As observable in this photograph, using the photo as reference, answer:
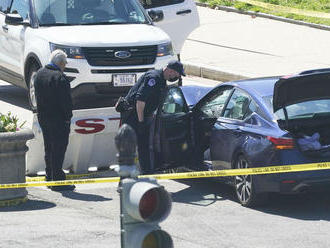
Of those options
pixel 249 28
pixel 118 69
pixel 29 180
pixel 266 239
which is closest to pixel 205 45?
pixel 249 28

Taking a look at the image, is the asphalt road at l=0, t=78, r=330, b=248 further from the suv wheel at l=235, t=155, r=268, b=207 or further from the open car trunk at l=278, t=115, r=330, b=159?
the open car trunk at l=278, t=115, r=330, b=159

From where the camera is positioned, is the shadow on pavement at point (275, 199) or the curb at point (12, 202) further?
the curb at point (12, 202)

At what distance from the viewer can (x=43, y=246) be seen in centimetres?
899

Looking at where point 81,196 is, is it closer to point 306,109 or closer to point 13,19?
point 306,109

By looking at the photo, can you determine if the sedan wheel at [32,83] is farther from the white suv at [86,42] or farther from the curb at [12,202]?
the curb at [12,202]

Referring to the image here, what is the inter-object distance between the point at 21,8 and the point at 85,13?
3.91 feet

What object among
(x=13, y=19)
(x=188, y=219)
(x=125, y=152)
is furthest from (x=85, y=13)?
(x=125, y=152)

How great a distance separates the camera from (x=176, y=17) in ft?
57.2

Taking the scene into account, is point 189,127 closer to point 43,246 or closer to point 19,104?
point 43,246

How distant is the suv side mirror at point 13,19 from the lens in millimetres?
14562

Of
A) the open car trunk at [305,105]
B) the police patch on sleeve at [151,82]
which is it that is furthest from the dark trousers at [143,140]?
the open car trunk at [305,105]

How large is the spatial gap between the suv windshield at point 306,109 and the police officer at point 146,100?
53.8 inches

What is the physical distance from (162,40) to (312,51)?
636 centimetres

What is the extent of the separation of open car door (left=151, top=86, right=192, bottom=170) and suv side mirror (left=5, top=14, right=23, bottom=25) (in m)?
3.91
